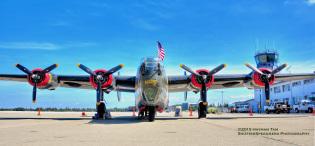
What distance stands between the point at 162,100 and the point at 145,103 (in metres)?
1.58

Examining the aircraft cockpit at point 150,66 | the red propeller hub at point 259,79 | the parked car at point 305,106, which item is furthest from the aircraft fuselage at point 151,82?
the parked car at point 305,106

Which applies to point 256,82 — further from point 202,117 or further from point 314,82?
point 314,82

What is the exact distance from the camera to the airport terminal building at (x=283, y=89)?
6869 cm

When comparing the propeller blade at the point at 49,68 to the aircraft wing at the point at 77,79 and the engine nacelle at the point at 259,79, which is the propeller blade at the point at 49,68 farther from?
the engine nacelle at the point at 259,79

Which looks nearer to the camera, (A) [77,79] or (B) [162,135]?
(B) [162,135]

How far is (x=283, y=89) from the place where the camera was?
266ft

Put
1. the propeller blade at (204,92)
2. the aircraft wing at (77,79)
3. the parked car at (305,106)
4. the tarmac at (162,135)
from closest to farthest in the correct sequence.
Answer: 1. the tarmac at (162,135)
2. the propeller blade at (204,92)
3. the aircraft wing at (77,79)
4. the parked car at (305,106)

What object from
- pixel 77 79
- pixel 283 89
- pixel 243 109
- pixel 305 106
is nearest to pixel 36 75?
pixel 77 79

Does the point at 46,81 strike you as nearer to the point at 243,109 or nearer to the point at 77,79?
the point at 77,79

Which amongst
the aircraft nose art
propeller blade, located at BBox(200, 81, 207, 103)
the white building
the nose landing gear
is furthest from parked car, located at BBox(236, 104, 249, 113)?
the aircraft nose art

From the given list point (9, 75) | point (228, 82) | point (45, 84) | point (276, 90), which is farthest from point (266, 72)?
point (276, 90)

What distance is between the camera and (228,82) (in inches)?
1283

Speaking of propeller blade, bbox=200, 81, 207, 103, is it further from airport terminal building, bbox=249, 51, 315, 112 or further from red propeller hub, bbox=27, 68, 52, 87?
airport terminal building, bbox=249, 51, 315, 112

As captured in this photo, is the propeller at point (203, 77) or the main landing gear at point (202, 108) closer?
the propeller at point (203, 77)
